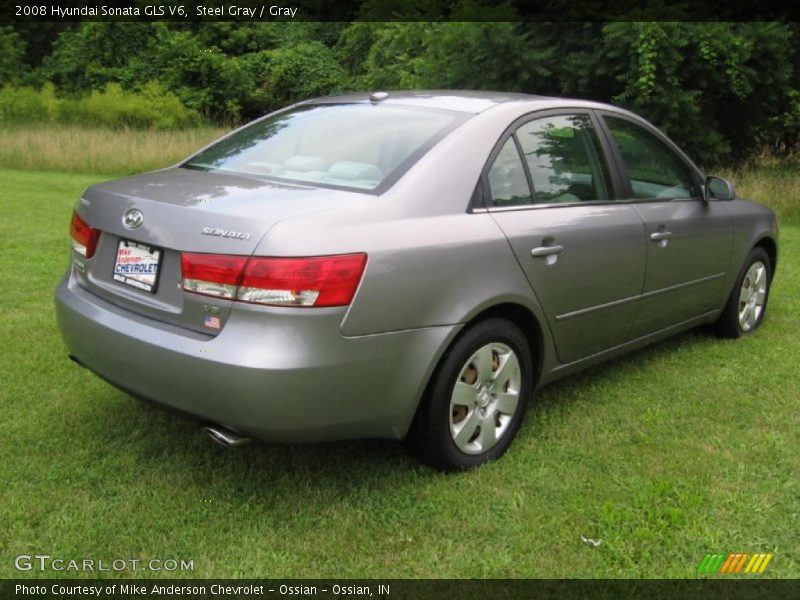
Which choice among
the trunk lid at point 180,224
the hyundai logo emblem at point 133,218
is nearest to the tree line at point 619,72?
the trunk lid at point 180,224

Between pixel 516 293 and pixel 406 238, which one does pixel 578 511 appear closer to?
pixel 516 293

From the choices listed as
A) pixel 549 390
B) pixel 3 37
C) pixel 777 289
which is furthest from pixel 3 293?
pixel 3 37

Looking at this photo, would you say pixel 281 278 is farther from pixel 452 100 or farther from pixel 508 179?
pixel 452 100

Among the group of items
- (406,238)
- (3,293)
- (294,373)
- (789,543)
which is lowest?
(3,293)

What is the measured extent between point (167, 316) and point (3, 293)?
382cm

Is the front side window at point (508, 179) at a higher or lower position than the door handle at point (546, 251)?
higher

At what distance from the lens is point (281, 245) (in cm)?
282

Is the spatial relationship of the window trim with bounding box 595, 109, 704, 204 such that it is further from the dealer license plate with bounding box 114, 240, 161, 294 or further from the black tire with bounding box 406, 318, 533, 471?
the dealer license plate with bounding box 114, 240, 161, 294

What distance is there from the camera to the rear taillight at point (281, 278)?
9.21ft

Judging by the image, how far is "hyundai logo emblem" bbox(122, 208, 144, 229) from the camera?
313 centimetres

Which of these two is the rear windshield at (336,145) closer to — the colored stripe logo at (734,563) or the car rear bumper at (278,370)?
the car rear bumper at (278,370)

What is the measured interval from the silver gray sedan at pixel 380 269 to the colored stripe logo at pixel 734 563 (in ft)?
3.31

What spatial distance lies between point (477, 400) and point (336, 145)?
1307 mm

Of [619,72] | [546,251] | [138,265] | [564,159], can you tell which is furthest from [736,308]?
[619,72]
